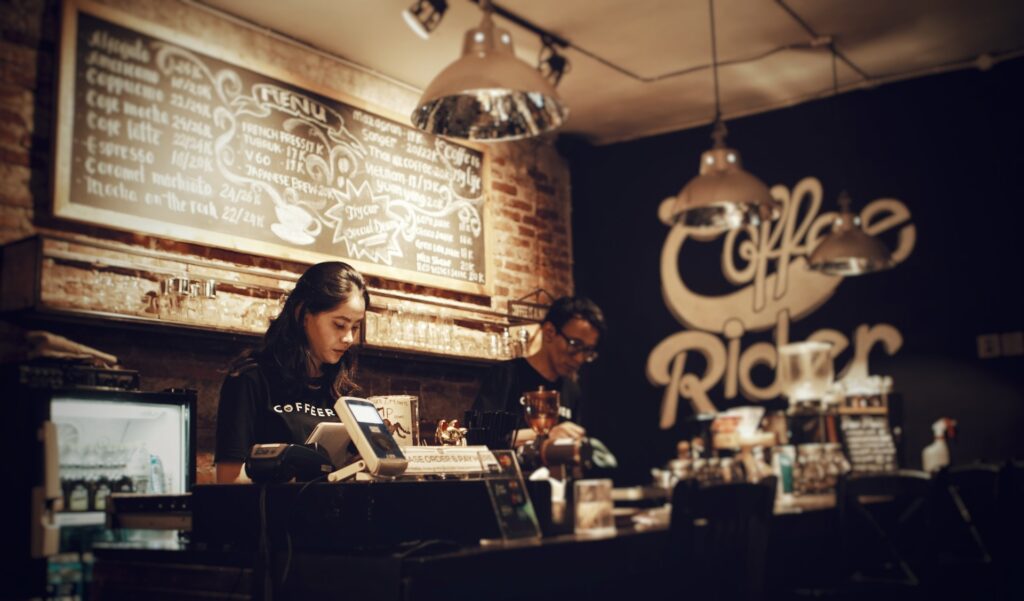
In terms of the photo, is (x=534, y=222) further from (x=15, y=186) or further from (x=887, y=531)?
(x=15, y=186)

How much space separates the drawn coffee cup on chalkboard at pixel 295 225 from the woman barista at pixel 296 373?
1.83 meters

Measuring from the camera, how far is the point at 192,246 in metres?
4.43

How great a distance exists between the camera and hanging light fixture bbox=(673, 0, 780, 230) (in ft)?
13.5

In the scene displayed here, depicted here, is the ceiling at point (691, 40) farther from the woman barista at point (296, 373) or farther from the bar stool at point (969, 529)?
the bar stool at point (969, 529)

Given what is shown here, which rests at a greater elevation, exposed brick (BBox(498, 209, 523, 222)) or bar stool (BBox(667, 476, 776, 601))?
exposed brick (BBox(498, 209, 523, 222))

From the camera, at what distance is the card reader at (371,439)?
196 centimetres

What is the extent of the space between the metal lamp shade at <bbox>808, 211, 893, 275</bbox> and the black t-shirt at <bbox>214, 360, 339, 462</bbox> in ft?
9.83

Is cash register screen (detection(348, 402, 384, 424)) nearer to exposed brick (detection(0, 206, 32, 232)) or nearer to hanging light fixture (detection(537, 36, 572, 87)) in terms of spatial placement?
exposed brick (detection(0, 206, 32, 232))

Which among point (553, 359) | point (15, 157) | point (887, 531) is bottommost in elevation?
point (887, 531)

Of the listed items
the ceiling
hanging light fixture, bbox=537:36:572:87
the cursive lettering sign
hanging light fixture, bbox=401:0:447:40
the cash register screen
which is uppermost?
the ceiling

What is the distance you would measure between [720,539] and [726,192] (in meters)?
2.06

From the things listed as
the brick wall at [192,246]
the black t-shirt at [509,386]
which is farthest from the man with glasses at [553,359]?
the brick wall at [192,246]

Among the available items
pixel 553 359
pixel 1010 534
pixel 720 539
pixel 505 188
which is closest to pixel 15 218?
pixel 553 359

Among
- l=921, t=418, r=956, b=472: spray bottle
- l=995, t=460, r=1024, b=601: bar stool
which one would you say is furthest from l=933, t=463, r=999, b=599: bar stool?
l=921, t=418, r=956, b=472: spray bottle
